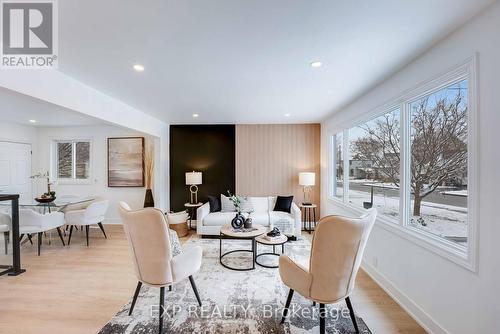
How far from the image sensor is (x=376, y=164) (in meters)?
3.30

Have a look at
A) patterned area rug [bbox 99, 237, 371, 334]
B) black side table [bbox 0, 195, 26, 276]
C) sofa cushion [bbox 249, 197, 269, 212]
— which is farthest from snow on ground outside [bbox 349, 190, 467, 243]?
black side table [bbox 0, 195, 26, 276]

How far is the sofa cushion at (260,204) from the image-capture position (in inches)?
198

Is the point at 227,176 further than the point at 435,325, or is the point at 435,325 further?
the point at 227,176

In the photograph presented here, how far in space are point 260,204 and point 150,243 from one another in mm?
3304

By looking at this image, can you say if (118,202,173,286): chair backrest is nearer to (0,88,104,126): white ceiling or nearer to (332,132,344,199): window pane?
(0,88,104,126): white ceiling

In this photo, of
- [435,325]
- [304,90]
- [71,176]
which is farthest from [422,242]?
[71,176]

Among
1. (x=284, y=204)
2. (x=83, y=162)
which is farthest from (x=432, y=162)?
(x=83, y=162)

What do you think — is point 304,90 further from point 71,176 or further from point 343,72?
point 71,176

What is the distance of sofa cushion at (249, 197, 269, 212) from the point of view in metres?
5.02

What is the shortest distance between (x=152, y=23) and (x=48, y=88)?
5.40 feet

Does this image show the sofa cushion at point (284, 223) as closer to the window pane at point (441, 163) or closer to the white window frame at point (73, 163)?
the window pane at point (441, 163)

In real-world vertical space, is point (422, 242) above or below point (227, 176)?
below

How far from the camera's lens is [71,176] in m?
5.65

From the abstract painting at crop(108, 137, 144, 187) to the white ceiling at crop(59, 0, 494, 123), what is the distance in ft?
8.04
